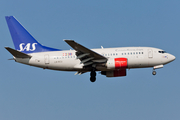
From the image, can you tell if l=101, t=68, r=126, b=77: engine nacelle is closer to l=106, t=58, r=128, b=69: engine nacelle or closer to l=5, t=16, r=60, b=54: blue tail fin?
l=106, t=58, r=128, b=69: engine nacelle

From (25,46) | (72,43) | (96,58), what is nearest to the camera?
(72,43)

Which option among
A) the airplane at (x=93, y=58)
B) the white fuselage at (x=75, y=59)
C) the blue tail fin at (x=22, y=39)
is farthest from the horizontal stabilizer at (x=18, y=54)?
the blue tail fin at (x=22, y=39)

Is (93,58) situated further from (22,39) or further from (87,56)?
(22,39)

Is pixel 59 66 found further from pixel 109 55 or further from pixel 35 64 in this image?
pixel 109 55

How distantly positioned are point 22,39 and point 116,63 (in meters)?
14.1

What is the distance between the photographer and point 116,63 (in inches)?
1656

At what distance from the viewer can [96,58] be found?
42375 mm

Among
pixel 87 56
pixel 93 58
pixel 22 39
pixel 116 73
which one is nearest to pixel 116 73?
pixel 116 73

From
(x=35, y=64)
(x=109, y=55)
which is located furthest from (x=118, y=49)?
(x=35, y=64)

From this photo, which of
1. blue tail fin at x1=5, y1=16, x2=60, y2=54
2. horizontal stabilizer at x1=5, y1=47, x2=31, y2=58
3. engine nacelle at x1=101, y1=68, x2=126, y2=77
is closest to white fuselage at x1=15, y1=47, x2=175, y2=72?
horizontal stabilizer at x1=5, y1=47, x2=31, y2=58

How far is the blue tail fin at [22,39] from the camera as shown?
45000 mm

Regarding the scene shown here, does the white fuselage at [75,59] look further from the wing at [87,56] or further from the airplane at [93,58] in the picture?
the wing at [87,56]

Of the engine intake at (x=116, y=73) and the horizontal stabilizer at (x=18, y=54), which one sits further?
the engine intake at (x=116, y=73)

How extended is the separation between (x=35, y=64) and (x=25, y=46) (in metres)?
3.75
